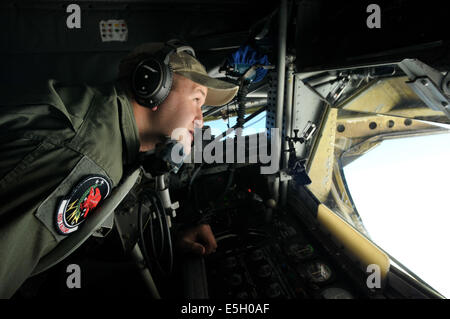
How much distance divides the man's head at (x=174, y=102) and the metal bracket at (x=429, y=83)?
932 mm

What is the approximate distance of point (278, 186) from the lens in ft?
6.99

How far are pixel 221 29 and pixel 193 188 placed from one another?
1.69m

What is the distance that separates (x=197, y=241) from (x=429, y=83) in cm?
163

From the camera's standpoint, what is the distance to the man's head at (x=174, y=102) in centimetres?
114

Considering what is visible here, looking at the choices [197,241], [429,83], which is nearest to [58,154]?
[197,241]

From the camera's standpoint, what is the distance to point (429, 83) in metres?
0.94

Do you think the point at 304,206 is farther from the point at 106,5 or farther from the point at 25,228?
the point at 106,5

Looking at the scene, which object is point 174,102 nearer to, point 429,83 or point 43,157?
point 43,157

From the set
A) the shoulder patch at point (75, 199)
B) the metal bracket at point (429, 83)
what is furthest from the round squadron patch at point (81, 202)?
the metal bracket at point (429, 83)

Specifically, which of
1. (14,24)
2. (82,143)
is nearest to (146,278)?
(82,143)

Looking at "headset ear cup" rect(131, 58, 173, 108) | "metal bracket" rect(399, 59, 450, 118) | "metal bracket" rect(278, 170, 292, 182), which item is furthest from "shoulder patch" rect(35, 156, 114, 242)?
"metal bracket" rect(278, 170, 292, 182)

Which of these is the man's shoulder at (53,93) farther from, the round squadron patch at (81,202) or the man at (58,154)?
the round squadron patch at (81,202)

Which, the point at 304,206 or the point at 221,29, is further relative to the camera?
the point at 221,29
